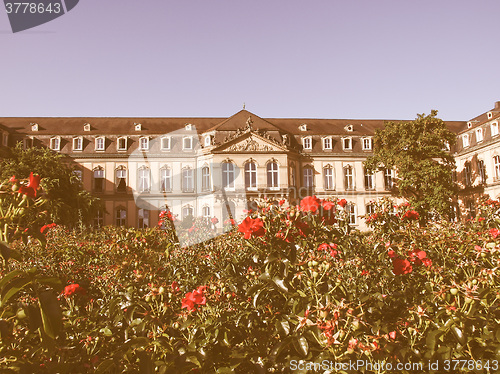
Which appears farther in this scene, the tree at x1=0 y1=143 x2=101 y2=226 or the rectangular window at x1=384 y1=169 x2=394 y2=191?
the rectangular window at x1=384 y1=169 x2=394 y2=191

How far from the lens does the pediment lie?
31.4m

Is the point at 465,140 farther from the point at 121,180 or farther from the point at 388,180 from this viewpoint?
the point at 121,180

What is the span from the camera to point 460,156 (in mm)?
35844

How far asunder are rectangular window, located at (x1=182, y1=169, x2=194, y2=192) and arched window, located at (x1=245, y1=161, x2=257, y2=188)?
225 inches

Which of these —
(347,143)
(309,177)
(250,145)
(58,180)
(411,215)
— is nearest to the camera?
(411,215)

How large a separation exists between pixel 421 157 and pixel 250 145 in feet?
43.3

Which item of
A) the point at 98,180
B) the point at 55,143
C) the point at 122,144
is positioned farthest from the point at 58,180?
the point at 122,144

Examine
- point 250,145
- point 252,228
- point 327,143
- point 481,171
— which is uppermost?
point 327,143

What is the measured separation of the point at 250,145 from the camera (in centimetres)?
3150

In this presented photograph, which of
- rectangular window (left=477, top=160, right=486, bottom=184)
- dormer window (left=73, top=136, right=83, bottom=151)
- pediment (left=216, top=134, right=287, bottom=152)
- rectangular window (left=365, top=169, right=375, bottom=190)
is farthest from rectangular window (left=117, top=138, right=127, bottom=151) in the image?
rectangular window (left=477, top=160, right=486, bottom=184)

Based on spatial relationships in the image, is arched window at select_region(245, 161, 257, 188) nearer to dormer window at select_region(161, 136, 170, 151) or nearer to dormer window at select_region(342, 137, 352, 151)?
dormer window at select_region(161, 136, 170, 151)

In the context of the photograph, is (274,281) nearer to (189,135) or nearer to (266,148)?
(266,148)

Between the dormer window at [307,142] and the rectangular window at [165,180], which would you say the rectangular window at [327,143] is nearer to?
the dormer window at [307,142]

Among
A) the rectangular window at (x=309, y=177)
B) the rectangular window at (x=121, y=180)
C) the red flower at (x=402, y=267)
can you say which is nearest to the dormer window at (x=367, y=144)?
the rectangular window at (x=309, y=177)
